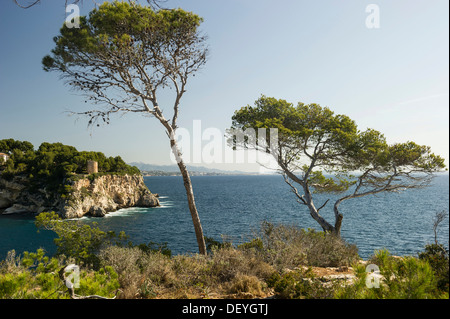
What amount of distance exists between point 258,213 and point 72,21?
35.7 meters

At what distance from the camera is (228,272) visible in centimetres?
561

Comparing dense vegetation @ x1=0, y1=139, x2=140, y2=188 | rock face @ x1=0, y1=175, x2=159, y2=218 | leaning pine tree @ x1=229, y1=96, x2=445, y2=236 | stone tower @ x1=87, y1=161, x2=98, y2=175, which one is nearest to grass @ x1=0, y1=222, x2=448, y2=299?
leaning pine tree @ x1=229, y1=96, x2=445, y2=236

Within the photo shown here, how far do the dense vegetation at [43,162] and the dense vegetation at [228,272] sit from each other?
33.6 m

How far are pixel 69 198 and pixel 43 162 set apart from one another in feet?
24.5

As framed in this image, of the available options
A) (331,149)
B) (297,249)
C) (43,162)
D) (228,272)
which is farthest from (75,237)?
(43,162)

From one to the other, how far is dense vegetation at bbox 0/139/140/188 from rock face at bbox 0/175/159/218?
4.70 feet

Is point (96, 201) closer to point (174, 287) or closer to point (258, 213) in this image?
point (258, 213)

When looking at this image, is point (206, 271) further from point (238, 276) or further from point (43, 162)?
point (43, 162)

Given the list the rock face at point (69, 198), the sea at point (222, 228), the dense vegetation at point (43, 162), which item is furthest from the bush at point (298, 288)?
the dense vegetation at point (43, 162)

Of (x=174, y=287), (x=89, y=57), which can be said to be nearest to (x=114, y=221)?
(x=89, y=57)

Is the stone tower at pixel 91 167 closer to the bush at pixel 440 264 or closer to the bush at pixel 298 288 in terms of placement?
the bush at pixel 298 288

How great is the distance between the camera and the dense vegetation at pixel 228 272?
3.36m

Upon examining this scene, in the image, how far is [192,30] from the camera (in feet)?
28.2

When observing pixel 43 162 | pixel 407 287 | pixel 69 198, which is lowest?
pixel 69 198
